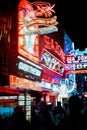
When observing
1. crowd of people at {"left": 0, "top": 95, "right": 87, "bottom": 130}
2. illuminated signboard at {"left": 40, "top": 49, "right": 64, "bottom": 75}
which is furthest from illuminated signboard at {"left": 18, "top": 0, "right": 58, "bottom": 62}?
crowd of people at {"left": 0, "top": 95, "right": 87, "bottom": 130}

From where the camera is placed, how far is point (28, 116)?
1788cm

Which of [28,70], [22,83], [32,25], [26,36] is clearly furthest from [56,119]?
[26,36]

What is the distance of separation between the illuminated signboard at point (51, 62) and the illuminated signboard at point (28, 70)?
4.37 ft

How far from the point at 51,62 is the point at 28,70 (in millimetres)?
6246

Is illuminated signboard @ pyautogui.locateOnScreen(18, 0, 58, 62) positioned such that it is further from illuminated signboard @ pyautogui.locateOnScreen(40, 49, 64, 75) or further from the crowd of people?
the crowd of people

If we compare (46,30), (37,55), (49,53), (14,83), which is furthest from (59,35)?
(14,83)

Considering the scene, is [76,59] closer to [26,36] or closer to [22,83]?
[26,36]

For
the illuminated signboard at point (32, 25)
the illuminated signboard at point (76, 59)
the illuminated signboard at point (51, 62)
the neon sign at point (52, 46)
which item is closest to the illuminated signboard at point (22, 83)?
the illuminated signboard at point (32, 25)

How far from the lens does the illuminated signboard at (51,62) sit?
23.6 metres

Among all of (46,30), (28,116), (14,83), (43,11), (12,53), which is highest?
(43,11)

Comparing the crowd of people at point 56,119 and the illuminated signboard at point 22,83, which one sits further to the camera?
the illuminated signboard at point 22,83

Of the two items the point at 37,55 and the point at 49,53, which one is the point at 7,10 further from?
the point at 49,53

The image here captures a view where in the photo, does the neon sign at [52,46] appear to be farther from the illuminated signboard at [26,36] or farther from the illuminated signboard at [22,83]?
the illuminated signboard at [22,83]

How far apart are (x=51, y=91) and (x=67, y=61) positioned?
13.7 ft
